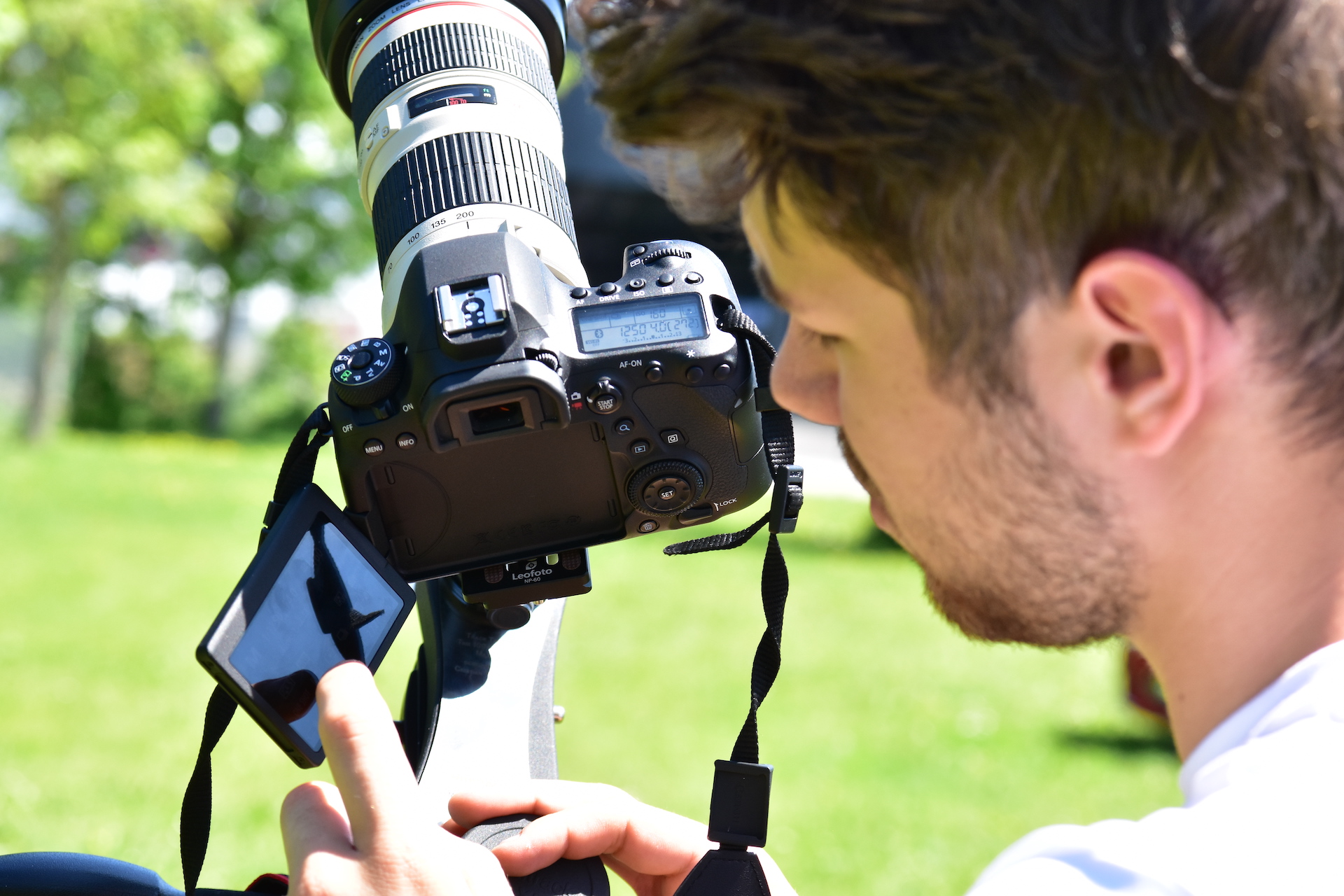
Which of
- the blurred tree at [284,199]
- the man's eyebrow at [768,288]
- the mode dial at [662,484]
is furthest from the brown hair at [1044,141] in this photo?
the blurred tree at [284,199]

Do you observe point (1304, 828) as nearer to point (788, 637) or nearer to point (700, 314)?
point (700, 314)

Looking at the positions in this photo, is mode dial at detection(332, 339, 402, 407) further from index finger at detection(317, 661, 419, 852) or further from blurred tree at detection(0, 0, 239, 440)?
blurred tree at detection(0, 0, 239, 440)

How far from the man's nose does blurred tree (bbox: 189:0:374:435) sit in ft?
46.5

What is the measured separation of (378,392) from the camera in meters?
1.40

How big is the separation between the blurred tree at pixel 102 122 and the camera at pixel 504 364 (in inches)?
283

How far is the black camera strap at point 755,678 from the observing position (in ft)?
4.33

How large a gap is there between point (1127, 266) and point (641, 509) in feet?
2.75

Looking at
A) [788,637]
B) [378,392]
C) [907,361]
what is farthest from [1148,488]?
[788,637]

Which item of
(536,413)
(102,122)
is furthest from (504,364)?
(102,122)

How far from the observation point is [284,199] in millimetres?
15914

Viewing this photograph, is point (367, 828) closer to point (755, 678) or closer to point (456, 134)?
point (755, 678)

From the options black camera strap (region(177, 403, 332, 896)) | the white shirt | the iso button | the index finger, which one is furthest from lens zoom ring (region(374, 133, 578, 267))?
the white shirt

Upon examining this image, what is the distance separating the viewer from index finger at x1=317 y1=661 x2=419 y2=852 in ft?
3.27

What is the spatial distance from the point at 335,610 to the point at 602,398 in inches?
16.4
